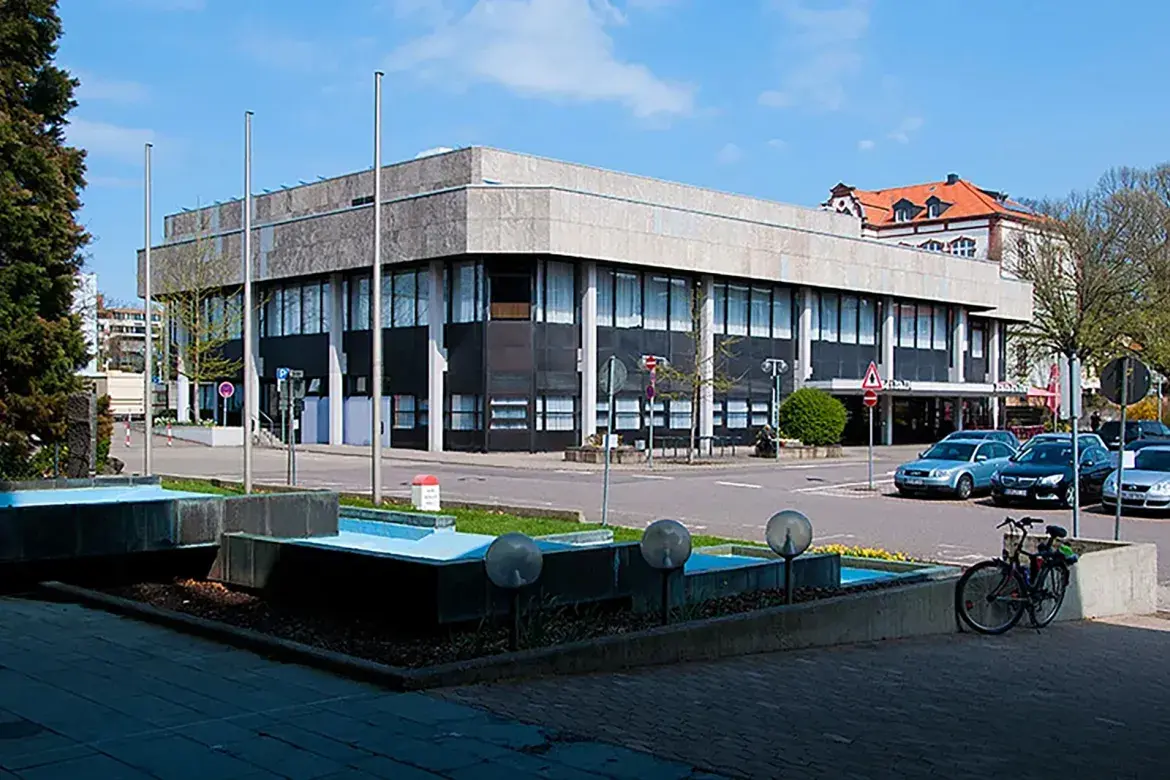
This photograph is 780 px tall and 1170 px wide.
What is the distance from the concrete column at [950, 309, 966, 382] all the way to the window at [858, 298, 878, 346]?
287 inches

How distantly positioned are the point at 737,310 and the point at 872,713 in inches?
1821

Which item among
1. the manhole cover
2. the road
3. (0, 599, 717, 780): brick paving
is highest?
the manhole cover

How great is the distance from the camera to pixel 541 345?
1791 inches

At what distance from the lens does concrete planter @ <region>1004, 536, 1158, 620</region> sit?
13607mm

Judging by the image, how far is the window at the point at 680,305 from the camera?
49906 mm

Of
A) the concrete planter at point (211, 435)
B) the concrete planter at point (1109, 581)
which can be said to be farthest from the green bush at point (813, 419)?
the concrete planter at point (1109, 581)

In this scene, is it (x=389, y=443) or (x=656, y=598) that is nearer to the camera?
(x=656, y=598)

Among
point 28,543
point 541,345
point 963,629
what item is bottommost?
point 963,629

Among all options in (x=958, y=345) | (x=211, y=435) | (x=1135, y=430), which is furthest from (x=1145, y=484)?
(x=958, y=345)

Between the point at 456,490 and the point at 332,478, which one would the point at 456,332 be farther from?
the point at 456,490

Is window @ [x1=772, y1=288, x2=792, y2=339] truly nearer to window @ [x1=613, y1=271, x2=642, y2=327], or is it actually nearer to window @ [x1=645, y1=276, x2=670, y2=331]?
window @ [x1=645, y1=276, x2=670, y2=331]

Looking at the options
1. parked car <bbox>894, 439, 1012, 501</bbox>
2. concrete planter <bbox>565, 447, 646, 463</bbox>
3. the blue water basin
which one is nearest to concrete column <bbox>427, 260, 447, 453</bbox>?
concrete planter <bbox>565, 447, 646, 463</bbox>

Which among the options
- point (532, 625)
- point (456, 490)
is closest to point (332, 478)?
point (456, 490)

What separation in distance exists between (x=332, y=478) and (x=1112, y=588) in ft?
71.3
